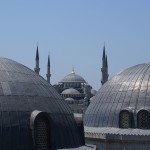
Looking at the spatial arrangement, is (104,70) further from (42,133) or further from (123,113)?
(42,133)

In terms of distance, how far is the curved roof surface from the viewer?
34.0m

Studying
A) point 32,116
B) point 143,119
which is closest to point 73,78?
point 143,119

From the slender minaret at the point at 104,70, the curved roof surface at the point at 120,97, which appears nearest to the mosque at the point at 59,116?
the curved roof surface at the point at 120,97

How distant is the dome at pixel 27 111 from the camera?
1955 centimetres

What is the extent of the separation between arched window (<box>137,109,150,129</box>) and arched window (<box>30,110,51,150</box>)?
13770mm

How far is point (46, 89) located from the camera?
23.2 m

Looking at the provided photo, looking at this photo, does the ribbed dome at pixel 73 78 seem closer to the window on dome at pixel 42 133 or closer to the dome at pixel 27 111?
the dome at pixel 27 111

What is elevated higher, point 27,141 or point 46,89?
point 46,89

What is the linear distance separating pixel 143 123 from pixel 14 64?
13.3 meters

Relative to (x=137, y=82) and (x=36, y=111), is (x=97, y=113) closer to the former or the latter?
(x=137, y=82)

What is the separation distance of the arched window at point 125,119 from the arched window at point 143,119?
2.36 feet

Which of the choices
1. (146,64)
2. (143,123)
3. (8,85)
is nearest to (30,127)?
(8,85)

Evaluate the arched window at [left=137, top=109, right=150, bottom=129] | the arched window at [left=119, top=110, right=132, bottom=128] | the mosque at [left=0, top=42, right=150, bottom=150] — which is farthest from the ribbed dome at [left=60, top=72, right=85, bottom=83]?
the arched window at [left=137, top=109, right=150, bottom=129]

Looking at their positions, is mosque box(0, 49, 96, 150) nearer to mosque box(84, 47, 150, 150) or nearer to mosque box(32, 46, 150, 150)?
mosque box(32, 46, 150, 150)
